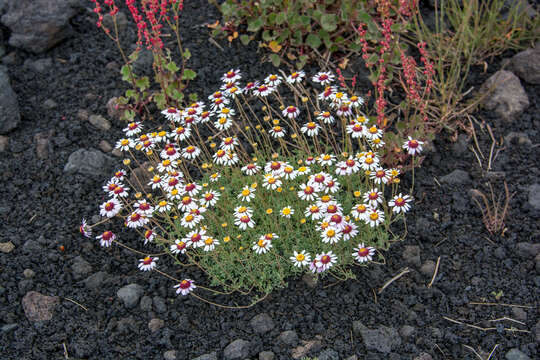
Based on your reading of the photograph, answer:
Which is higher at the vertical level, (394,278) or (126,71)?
(126,71)

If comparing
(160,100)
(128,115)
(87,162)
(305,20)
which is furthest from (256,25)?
(87,162)

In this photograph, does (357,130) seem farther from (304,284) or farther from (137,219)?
(137,219)

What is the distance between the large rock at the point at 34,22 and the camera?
5.12 metres

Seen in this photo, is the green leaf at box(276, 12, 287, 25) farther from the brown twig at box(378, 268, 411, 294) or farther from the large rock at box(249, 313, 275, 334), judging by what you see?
the large rock at box(249, 313, 275, 334)

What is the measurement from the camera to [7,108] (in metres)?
4.51

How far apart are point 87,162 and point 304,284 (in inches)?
81.7

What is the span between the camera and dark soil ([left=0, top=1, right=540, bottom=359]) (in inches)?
122

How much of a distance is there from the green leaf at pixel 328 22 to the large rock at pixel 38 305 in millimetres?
3095

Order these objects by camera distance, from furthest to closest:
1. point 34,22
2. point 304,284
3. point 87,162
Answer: point 34,22 < point 87,162 < point 304,284

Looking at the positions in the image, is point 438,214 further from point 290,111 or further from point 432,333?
point 290,111

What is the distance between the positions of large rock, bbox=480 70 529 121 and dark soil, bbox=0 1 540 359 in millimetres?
85

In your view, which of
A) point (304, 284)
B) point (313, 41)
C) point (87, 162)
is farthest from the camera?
point (313, 41)

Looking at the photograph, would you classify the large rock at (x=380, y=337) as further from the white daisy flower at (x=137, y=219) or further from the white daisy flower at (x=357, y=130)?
the white daisy flower at (x=137, y=219)

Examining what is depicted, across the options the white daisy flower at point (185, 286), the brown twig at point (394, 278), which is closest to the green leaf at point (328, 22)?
the brown twig at point (394, 278)
